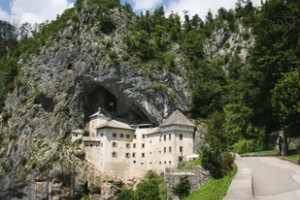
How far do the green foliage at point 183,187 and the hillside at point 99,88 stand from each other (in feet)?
50.1

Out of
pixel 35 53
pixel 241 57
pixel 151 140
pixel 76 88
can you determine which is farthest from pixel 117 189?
pixel 241 57

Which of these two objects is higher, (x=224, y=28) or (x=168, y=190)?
(x=224, y=28)

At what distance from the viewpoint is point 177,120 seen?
48.0 metres

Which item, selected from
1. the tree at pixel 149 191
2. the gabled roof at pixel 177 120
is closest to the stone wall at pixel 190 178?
the tree at pixel 149 191

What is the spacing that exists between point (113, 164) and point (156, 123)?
369 inches

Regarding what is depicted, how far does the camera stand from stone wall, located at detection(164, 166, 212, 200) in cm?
2342

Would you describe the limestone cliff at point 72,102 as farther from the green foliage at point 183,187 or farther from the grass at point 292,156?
the grass at point 292,156

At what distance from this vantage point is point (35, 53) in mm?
63156

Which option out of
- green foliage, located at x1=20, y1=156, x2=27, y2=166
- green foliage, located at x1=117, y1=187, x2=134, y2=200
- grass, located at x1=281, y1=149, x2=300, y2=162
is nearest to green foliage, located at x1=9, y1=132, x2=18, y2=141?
green foliage, located at x1=20, y1=156, x2=27, y2=166

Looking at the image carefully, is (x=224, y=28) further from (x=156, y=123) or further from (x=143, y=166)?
(x=143, y=166)

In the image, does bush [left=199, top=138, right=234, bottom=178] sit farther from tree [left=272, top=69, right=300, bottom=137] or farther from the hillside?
the hillside

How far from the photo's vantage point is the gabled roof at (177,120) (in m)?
47.7

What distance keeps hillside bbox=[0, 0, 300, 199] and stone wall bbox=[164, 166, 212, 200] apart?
568 inches

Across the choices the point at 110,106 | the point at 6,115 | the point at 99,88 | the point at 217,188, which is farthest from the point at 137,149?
the point at 217,188
